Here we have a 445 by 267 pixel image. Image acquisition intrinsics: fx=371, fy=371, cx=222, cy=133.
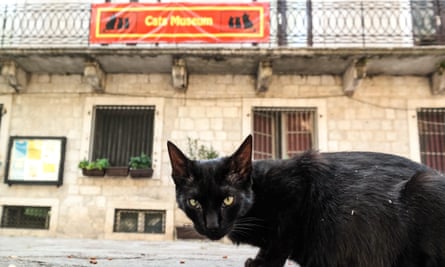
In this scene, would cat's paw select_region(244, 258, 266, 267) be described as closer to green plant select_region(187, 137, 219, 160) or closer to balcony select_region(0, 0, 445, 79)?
green plant select_region(187, 137, 219, 160)

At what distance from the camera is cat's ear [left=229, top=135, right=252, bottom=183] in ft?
7.53

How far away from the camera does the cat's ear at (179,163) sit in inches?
94.5

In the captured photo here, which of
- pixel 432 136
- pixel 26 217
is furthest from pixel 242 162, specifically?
pixel 432 136

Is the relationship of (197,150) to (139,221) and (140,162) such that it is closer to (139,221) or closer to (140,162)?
(140,162)

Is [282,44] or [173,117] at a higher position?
[282,44]

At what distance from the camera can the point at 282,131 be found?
9.59 metres

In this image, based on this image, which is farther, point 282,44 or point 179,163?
point 282,44

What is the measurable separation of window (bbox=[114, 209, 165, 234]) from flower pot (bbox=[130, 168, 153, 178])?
0.85 metres

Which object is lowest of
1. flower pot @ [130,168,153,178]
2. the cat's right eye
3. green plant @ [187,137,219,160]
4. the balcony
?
the cat's right eye

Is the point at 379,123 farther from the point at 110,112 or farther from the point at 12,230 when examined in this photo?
the point at 12,230

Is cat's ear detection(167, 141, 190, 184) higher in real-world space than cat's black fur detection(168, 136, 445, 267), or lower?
higher

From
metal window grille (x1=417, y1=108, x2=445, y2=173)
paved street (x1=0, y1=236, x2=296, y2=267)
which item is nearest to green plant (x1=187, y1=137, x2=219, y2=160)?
paved street (x1=0, y1=236, x2=296, y2=267)

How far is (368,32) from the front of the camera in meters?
9.62

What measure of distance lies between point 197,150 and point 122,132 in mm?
2052
